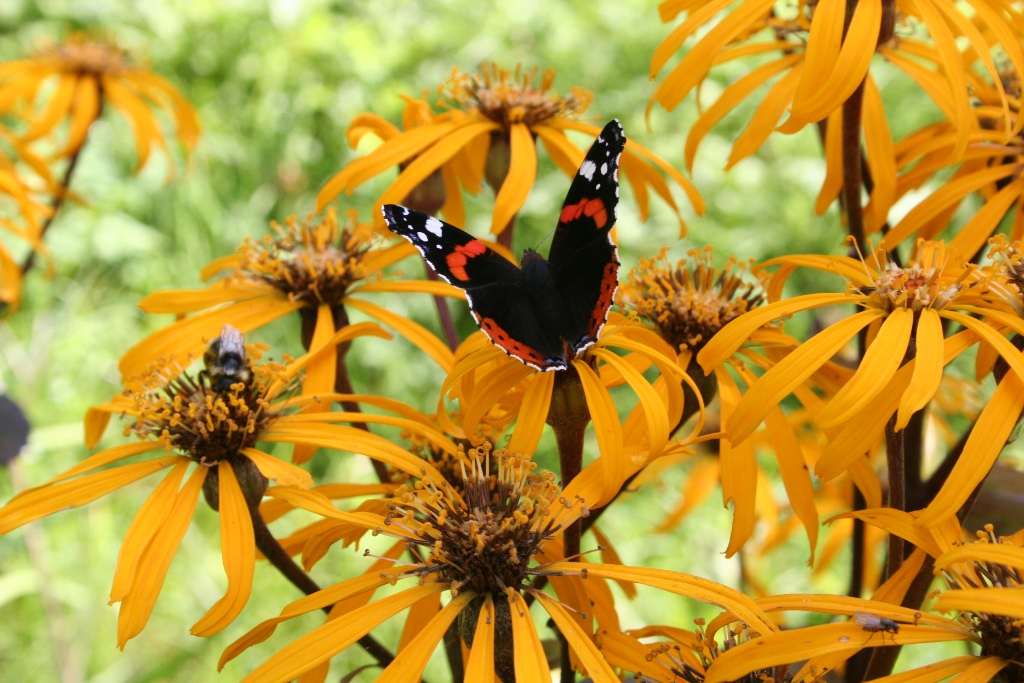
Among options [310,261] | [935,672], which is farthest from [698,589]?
[310,261]

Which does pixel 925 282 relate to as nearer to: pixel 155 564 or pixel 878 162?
pixel 878 162

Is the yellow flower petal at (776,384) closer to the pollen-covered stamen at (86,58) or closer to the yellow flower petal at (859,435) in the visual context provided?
the yellow flower petal at (859,435)

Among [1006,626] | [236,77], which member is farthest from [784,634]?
[236,77]

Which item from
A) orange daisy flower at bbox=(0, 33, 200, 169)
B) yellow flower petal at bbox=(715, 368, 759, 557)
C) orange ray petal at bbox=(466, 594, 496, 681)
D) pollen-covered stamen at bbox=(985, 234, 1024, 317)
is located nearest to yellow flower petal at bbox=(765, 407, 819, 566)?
yellow flower petal at bbox=(715, 368, 759, 557)

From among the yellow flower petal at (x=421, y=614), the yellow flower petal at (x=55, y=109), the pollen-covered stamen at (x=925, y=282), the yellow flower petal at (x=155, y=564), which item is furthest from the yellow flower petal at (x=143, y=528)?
the yellow flower petal at (x=55, y=109)

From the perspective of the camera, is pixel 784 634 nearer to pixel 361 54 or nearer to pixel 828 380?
pixel 828 380

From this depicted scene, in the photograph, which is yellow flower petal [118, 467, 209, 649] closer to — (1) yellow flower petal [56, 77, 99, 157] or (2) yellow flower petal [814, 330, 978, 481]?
(2) yellow flower petal [814, 330, 978, 481]
